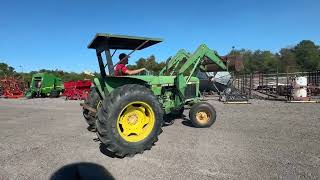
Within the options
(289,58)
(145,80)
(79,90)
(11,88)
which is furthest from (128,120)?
(289,58)

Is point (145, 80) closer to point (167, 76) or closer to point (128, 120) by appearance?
point (167, 76)

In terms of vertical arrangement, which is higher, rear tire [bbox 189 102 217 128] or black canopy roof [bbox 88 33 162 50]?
black canopy roof [bbox 88 33 162 50]

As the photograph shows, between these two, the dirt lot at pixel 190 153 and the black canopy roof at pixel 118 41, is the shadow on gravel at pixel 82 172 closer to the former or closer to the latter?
the dirt lot at pixel 190 153

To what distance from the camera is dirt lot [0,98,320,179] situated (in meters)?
5.23

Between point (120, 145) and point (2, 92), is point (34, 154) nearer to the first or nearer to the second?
point (120, 145)

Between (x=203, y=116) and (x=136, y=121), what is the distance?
300 centimetres

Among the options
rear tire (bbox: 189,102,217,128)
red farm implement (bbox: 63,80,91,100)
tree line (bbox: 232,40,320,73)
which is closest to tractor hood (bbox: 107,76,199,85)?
rear tire (bbox: 189,102,217,128)

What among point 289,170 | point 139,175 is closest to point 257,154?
point 289,170

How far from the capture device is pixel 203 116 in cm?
942

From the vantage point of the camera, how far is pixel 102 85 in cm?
814

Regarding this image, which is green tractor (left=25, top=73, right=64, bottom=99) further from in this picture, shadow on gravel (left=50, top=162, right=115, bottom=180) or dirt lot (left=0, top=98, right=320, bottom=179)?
shadow on gravel (left=50, top=162, right=115, bottom=180)

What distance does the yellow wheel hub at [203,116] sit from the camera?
9359mm

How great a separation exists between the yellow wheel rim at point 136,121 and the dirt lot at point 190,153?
0.43 metres

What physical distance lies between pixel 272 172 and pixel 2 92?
31760 mm
